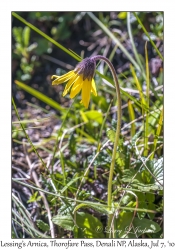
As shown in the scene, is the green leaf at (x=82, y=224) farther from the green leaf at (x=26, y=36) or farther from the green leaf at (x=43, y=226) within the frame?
the green leaf at (x=26, y=36)

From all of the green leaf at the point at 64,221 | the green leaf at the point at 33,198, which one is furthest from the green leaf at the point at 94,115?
the green leaf at the point at 64,221

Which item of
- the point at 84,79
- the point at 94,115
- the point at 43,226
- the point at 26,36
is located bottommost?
the point at 43,226

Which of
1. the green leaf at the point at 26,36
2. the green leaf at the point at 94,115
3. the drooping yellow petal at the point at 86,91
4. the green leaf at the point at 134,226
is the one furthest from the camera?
the green leaf at the point at 26,36

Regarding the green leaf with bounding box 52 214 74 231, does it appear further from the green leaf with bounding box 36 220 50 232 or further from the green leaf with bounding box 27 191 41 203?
the green leaf with bounding box 27 191 41 203

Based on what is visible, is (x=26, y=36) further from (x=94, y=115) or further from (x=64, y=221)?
(x=64, y=221)

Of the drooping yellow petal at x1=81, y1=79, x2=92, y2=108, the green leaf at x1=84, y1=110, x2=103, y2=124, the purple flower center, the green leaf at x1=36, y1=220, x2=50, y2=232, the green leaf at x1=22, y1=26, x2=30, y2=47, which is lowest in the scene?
the green leaf at x1=36, y1=220, x2=50, y2=232

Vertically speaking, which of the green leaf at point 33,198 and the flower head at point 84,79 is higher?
the flower head at point 84,79

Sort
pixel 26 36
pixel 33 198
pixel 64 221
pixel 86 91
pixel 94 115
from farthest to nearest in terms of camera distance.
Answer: pixel 26 36
pixel 94 115
pixel 33 198
pixel 64 221
pixel 86 91

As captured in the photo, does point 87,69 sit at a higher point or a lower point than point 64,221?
higher

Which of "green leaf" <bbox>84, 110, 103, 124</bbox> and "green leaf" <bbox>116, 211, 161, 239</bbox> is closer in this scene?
"green leaf" <bbox>116, 211, 161, 239</bbox>

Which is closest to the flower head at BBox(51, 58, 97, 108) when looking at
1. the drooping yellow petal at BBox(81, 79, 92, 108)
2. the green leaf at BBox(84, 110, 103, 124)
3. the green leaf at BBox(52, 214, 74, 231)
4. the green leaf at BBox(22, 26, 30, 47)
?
the drooping yellow petal at BBox(81, 79, 92, 108)

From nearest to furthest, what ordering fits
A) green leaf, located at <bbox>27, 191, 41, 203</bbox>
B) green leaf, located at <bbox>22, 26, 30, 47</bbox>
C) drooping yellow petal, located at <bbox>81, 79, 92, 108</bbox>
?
drooping yellow petal, located at <bbox>81, 79, 92, 108</bbox> → green leaf, located at <bbox>27, 191, 41, 203</bbox> → green leaf, located at <bbox>22, 26, 30, 47</bbox>

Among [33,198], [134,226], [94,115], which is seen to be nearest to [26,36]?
[94,115]
